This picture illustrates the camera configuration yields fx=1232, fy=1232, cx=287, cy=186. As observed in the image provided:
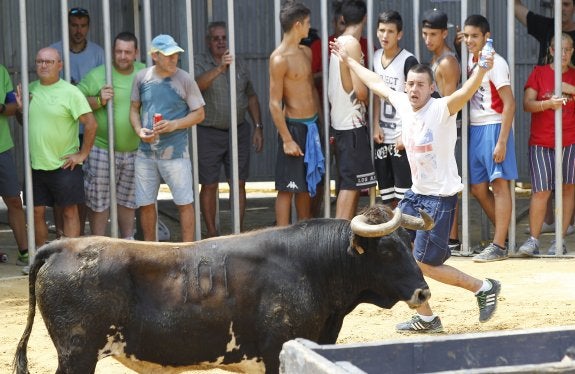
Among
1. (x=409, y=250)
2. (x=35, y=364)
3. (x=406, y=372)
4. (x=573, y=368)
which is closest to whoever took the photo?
(x=573, y=368)

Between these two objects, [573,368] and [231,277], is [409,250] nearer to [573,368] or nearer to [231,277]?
[231,277]

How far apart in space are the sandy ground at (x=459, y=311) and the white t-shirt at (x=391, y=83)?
136 cm

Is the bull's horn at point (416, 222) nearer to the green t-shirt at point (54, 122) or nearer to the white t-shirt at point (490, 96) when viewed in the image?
the white t-shirt at point (490, 96)

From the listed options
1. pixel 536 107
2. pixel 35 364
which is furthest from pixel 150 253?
pixel 536 107

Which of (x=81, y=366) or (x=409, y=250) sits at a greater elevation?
(x=409, y=250)

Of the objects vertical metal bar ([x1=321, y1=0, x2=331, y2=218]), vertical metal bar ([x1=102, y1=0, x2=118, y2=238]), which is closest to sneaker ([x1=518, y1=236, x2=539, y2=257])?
vertical metal bar ([x1=321, y1=0, x2=331, y2=218])

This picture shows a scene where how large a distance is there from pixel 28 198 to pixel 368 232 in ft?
17.8

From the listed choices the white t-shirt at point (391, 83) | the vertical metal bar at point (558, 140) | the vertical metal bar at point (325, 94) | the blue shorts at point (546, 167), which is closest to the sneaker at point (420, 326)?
the white t-shirt at point (391, 83)

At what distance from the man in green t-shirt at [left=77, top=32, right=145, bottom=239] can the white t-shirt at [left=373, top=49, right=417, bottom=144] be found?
2.32m

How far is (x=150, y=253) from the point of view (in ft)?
22.4

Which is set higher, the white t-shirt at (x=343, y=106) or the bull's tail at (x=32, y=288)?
the white t-shirt at (x=343, y=106)

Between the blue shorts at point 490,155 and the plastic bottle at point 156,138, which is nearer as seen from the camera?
the plastic bottle at point 156,138

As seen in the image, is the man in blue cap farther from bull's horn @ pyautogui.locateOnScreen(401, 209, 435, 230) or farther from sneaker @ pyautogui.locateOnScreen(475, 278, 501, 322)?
bull's horn @ pyautogui.locateOnScreen(401, 209, 435, 230)

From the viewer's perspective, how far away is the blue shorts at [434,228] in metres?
8.68
